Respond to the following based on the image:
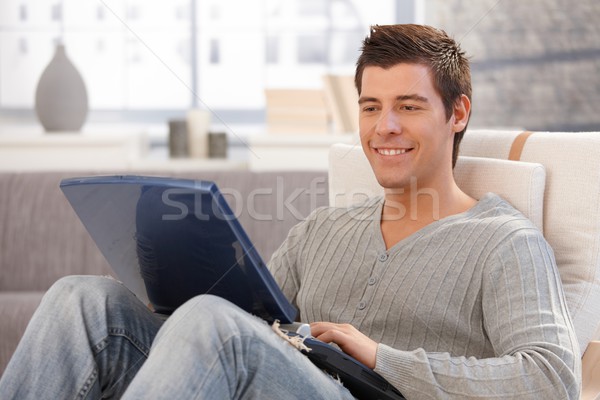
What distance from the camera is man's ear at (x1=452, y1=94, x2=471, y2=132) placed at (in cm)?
Answer: 172

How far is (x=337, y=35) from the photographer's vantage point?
3.92 metres

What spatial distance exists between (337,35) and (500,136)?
2079 millimetres

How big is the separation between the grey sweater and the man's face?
0.37 ft

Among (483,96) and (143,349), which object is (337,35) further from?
(143,349)

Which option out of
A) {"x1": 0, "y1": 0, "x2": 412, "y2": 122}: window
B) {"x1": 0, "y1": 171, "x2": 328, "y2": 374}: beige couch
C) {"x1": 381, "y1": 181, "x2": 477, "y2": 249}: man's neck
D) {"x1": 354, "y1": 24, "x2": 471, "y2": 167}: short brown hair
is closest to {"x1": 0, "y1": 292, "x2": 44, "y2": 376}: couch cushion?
{"x1": 0, "y1": 171, "x2": 328, "y2": 374}: beige couch

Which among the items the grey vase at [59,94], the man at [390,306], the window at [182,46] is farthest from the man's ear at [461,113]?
the window at [182,46]

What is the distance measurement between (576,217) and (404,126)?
401 millimetres

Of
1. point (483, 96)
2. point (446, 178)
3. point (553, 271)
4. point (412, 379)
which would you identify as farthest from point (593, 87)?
point (412, 379)

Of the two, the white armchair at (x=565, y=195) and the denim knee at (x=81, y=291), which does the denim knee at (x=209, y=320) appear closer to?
the denim knee at (x=81, y=291)

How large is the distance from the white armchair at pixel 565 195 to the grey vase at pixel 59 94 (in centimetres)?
195

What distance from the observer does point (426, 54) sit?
1662mm

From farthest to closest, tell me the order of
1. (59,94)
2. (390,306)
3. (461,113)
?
(59,94)
(461,113)
(390,306)

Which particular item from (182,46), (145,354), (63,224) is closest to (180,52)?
(182,46)

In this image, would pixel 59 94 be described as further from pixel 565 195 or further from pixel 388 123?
pixel 565 195
